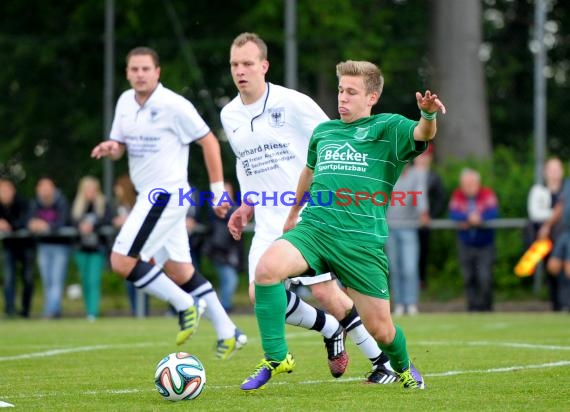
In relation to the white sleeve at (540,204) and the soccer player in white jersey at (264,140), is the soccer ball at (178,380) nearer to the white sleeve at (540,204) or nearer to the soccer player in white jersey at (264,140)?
the soccer player in white jersey at (264,140)

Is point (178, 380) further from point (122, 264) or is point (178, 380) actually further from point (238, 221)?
point (122, 264)

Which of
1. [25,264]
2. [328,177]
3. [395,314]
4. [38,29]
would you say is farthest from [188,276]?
[38,29]

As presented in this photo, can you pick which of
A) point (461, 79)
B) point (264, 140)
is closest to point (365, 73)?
point (264, 140)

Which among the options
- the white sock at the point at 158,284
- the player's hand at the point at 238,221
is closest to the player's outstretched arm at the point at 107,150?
the white sock at the point at 158,284

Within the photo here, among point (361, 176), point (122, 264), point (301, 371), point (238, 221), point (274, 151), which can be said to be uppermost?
point (274, 151)

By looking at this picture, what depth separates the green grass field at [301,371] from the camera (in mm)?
6945

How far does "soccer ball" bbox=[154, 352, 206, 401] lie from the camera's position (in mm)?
7137

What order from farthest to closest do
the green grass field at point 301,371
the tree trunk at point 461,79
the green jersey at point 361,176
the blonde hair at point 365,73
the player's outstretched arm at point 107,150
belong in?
1. the tree trunk at point 461,79
2. the player's outstretched arm at point 107,150
3. the blonde hair at point 365,73
4. the green jersey at point 361,176
5. the green grass field at point 301,371

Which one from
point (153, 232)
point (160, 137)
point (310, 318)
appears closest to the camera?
point (310, 318)

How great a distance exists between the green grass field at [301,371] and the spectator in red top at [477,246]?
2.77 metres

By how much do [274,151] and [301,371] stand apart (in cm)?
159

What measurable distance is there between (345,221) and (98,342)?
17.9 feet

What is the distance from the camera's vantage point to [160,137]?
1060cm

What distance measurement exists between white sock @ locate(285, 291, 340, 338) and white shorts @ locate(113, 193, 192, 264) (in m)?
2.12
